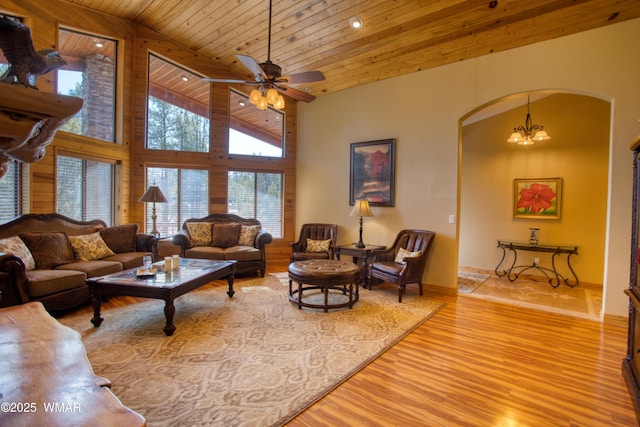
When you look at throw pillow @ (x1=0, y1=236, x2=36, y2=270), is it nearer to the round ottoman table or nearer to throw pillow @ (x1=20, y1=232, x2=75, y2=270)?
throw pillow @ (x1=20, y1=232, x2=75, y2=270)

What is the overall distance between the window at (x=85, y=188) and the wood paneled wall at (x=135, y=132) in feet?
0.53

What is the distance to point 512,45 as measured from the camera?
425cm

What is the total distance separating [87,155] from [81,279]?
2.17 metres

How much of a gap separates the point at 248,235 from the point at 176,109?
2700 mm

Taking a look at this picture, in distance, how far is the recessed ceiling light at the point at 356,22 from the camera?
4145 millimetres

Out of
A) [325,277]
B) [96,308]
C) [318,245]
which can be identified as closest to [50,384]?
[96,308]

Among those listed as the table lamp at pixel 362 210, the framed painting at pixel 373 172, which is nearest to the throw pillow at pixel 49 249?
the table lamp at pixel 362 210

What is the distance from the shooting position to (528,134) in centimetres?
538

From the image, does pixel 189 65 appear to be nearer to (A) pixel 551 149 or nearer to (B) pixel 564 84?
(B) pixel 564 84

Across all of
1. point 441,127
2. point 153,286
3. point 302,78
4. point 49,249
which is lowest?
point 153,286

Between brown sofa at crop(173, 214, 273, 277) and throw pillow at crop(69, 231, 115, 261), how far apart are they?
1.04 metres

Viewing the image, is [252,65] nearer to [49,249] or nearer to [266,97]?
[266,97]

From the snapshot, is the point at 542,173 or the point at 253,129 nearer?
the point at 542,173

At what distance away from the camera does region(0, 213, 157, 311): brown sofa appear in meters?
3.19
